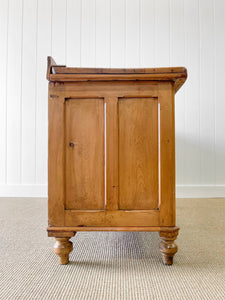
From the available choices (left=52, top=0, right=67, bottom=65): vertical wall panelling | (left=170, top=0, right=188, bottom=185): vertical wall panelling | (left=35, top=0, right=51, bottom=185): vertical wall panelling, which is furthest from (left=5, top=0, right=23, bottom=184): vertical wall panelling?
(left=170, top=0, right=188, bottom=185): vertical wall panelling

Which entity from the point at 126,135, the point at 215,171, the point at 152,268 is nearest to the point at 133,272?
the point at 152,268

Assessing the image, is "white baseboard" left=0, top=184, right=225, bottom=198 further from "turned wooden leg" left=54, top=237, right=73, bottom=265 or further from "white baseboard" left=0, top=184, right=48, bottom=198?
"turned wooden leg" left=54, top=237, right=73, bottom=265

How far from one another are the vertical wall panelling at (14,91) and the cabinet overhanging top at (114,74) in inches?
71.2

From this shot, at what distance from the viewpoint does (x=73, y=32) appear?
2547 millimetres

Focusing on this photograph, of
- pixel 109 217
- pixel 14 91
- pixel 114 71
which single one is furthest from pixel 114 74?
pixel 14 91

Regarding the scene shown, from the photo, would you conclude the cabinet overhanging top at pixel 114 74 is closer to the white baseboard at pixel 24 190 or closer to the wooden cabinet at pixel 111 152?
the wooden cabinet at pixel 111 152

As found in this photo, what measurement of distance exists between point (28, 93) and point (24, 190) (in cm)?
104

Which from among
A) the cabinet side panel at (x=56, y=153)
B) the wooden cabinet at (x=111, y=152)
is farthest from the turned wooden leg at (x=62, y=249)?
the cabinet side panel at (x=56, y=153)

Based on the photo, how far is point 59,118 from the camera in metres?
0.95

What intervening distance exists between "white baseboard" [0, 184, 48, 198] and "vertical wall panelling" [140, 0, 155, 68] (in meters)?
1.70

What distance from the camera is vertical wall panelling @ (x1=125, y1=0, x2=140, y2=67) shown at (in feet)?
8.27

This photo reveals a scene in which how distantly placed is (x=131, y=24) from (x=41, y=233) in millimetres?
2261

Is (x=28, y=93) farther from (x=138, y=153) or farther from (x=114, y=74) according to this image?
(x=138, y=153)

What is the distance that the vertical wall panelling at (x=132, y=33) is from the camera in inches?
99.2
